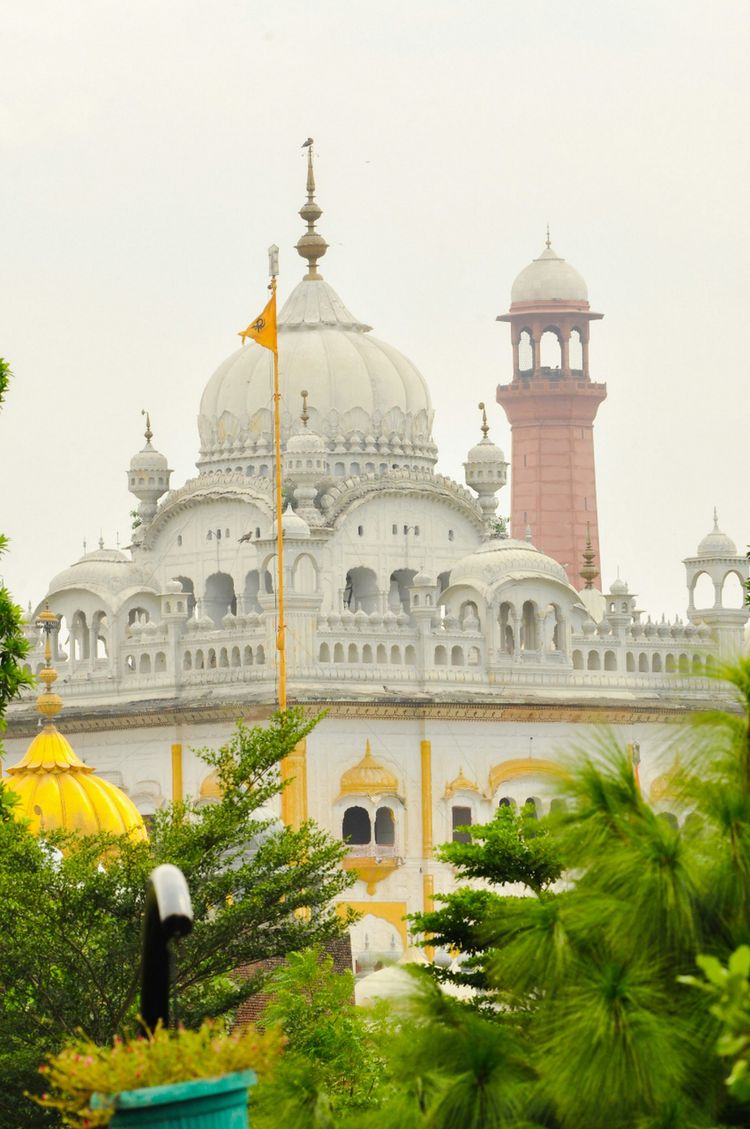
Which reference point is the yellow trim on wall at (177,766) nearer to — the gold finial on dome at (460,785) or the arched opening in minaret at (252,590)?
the arched opening in minaret at (252,590)

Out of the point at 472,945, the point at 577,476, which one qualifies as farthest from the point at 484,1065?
the point at 577,476

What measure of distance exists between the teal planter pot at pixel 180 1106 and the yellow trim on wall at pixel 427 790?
36906 mm

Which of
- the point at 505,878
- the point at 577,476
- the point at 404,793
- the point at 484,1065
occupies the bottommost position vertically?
the point at 484,1065

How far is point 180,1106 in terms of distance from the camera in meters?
12.7

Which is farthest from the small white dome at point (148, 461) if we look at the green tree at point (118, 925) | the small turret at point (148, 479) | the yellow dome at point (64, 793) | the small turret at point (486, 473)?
the green tree at point (118, 925)

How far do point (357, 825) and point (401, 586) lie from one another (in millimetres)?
5546

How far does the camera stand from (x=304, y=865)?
2620 cm

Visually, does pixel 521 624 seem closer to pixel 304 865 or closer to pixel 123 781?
pixel 123 781

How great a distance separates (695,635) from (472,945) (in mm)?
34551

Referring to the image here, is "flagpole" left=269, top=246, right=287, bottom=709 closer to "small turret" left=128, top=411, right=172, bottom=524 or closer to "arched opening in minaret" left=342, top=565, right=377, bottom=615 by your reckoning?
"arched opening in minaret" left=342, top=565, right=377, bottom=615

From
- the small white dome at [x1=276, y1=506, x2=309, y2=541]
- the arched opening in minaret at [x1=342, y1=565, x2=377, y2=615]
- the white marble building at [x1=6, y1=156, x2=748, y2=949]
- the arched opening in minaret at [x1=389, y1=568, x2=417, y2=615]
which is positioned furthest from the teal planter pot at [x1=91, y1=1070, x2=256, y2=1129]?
the arched opening in minaret at [x1=389, y1=568, x2=417, y2=615]

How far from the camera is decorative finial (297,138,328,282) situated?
2197 inches

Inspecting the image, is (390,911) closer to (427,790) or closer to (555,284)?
(427,790)

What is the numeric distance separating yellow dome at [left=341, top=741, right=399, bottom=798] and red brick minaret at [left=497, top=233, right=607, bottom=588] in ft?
66.7
